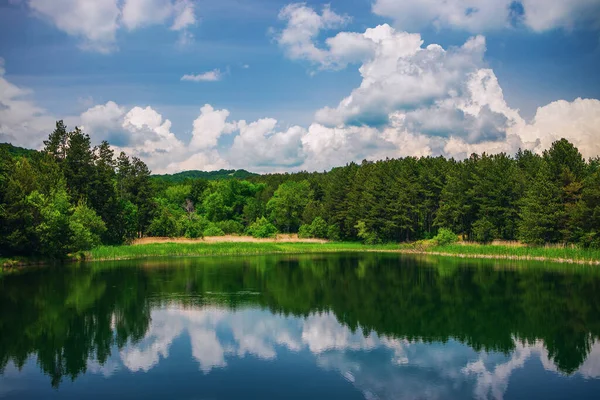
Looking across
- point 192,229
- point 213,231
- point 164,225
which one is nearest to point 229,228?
point 213,231

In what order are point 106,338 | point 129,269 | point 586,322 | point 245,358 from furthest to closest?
point 129,269, point 586,322, point 106,338, point 245,358

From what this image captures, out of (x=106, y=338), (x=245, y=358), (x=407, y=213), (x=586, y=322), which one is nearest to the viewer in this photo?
(x=245, y=358)

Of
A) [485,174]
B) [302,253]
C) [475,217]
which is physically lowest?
[302,253]

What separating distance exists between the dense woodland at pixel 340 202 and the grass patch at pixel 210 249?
2.35 m

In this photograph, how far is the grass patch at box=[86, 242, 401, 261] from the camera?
59875 millimetres

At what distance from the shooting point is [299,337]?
23.5m

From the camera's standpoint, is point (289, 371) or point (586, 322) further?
point (586, 322)

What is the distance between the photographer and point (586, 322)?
25.7 m

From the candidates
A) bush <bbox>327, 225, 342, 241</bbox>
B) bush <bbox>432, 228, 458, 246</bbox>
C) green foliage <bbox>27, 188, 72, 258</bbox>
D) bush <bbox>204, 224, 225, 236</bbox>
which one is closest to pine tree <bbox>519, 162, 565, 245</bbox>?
bush <bbox>432, 228, 458, 246</bbox>

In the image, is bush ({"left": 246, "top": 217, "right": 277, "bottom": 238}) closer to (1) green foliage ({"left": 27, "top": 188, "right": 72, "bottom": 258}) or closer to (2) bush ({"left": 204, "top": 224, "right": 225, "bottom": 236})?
(2) bush ({"left": 204, "top": 224, "right": 225, "bottom": 236})

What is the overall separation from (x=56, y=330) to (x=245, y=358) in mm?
9697

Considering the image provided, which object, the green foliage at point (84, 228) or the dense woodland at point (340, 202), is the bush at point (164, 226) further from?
the green foliage at point (84, 228)

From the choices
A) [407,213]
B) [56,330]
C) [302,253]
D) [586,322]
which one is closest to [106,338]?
[56,330]

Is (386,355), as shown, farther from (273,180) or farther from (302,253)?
(273,180)
